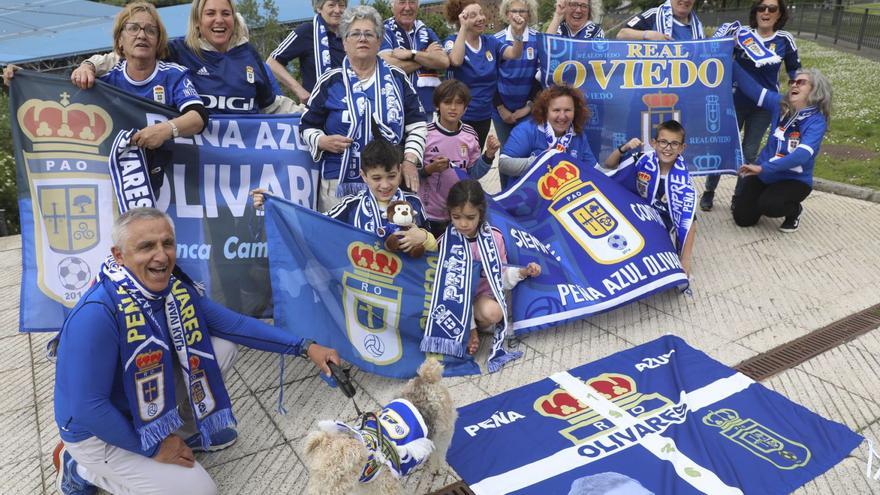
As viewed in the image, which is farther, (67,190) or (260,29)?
(260,29)

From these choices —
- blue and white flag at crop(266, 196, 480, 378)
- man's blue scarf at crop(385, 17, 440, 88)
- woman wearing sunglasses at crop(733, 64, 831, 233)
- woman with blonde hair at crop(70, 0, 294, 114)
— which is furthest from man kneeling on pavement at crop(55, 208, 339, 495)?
woman wearing sunglasses at crop(733, 64, 831, 233)

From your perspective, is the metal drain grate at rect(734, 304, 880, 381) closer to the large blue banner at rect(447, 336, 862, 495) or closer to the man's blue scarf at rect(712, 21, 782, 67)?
the large blue banner at rect(447, 336, 862, 495)

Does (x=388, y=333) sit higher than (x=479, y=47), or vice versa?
(x=479, y=47)

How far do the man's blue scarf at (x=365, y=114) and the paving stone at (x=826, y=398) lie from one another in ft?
8.94

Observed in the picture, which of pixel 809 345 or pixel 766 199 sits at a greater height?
pixel 766 199

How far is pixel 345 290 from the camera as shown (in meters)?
3.68

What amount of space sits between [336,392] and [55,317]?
6.06ft

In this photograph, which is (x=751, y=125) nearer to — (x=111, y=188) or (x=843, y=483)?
(x=843, y=483)

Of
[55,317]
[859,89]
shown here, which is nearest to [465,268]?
[55,317]

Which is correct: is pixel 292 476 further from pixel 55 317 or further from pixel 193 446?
pixel 55 317

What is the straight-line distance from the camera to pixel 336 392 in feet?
12.2

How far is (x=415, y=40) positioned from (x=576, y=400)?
335 cm

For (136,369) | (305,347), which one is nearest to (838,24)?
(305,347)

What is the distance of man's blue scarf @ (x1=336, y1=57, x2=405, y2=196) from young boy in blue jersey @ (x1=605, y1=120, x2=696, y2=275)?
214 cm
